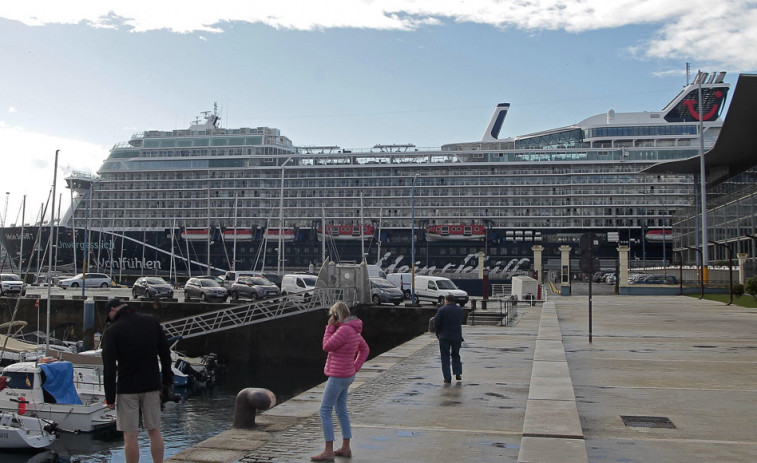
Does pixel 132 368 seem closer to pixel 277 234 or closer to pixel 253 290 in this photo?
pixel 253 290

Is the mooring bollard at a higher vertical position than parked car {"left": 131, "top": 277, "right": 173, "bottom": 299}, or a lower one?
lower

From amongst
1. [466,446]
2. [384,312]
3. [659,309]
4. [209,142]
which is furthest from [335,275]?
[209,142]

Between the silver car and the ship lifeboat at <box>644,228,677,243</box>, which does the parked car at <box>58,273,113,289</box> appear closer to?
the silver car

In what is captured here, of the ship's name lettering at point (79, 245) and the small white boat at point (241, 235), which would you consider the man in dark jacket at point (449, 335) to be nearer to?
the ship's name lettering at point (79, 245)

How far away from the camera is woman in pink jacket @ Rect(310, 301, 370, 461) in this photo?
7.19 meters

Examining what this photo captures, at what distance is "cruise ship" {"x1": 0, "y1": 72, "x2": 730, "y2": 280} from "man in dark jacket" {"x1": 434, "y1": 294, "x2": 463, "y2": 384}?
65318 millimetres

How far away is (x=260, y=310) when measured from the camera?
32281 millimetres

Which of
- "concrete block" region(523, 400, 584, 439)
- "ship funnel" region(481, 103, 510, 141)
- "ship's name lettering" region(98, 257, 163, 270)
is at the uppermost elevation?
"ship funnel" region(481, 103, 510, 141)

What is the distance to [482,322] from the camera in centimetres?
2569

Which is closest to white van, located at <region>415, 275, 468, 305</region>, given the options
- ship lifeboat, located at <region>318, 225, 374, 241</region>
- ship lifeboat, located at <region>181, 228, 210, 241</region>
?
ship lifeboat, located at <region>318, 225, 374, 241</region>

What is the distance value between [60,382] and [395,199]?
68.0 m

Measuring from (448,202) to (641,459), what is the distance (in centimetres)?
7833

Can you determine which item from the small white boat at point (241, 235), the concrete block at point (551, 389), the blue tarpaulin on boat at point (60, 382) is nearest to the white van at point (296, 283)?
the blue tarpaulin on boat at point (60, 382)

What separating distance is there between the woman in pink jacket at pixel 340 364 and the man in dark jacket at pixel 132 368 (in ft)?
5.21
